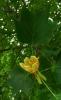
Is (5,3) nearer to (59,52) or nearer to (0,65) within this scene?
(0,65)

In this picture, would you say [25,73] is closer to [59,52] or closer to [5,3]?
[59,52]

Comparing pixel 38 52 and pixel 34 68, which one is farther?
pixel 38 52

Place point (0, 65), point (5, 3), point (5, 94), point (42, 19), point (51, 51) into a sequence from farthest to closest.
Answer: point (5, 3) → point (0, 65) → point (5, 94) → point (51, 51) → point (42, 19)

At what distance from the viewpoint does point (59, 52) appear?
2.70ft

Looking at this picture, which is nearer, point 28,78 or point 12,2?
point 28,78

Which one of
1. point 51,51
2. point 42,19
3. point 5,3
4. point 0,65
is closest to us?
→ point 42,19

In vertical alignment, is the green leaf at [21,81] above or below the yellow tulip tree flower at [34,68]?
below

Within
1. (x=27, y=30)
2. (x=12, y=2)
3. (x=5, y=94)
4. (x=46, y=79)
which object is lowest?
(x=5, y=94)

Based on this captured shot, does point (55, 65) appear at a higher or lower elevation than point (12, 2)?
higher

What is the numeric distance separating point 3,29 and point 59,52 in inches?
45.3

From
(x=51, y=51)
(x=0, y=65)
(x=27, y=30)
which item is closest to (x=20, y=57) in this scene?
(x=0, y=65)

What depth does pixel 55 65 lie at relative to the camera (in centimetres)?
80

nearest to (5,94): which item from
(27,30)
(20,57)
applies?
(20,57)

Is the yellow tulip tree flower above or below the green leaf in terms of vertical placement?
above
